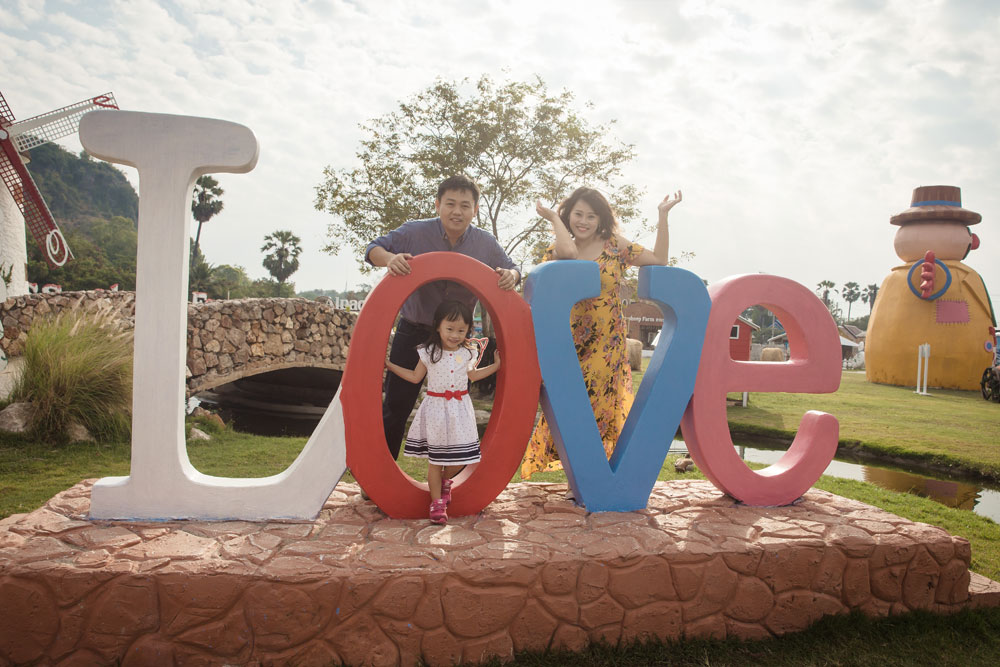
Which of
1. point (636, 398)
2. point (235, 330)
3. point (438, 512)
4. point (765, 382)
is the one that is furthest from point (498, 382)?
point (235, 330)

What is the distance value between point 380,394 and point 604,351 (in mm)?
1500

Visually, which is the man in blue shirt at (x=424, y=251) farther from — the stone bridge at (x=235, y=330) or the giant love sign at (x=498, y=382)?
the stone bridge at (x=235, y=330)

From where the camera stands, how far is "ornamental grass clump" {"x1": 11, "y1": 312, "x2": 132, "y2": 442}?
6727mm

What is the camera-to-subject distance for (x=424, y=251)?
3.58 metres

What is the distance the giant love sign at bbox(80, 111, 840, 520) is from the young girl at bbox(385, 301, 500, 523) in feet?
0.46

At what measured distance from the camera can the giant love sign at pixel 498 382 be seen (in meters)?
3.08

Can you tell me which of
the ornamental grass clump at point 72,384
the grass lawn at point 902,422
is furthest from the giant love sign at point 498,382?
the grass lawn at point 902,422

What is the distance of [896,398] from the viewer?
48.1 feet

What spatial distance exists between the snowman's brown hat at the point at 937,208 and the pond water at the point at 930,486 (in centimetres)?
1296

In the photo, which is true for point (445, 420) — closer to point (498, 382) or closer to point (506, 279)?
point (498, 382)

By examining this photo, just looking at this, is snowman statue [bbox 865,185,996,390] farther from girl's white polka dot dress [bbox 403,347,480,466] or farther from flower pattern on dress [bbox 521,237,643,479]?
girl's white polka dot dress [bbox 403,347,480,466]

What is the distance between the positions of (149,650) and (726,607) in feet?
8.60

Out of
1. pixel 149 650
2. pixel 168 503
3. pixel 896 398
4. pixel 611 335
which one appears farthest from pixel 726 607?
pixel 896 398

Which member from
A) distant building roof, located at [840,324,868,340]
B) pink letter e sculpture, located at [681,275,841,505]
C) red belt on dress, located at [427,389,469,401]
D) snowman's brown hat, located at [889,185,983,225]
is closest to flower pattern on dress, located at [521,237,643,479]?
pink letter e sculpture, located at [681,275,841,505]
